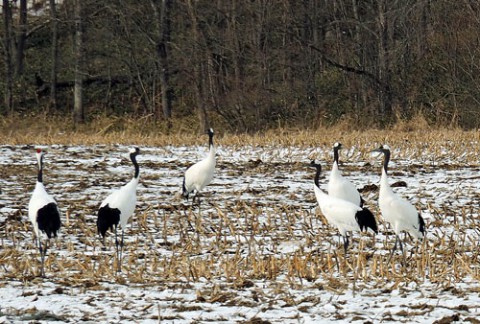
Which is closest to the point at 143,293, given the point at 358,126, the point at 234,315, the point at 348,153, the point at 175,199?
the point at 234,315

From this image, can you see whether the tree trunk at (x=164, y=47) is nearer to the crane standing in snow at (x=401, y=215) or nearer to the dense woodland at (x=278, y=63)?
the dense woodland at (x=278, y=63)

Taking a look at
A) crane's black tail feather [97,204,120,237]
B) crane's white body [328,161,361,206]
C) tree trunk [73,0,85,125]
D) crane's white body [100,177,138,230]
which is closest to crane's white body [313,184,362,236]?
crane's white body [328,161,361,206]

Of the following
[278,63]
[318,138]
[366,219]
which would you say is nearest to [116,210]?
[366,219]

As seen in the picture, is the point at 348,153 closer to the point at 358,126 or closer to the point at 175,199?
the point at 175,199

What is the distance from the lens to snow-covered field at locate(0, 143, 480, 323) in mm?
6047

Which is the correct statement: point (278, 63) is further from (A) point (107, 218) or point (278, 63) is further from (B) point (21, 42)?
(A) point (107, 218)

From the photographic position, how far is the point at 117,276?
7.07 meters

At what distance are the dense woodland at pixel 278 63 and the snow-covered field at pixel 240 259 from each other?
11739mm

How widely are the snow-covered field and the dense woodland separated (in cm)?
1174

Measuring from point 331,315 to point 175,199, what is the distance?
253 inches

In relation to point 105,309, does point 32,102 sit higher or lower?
higher

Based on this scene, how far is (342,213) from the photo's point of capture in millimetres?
8117

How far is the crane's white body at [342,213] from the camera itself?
801cm

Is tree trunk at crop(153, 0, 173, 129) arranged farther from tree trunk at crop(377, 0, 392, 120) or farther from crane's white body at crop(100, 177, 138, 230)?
crane's white body at crop(100, 177, 138, 230)
